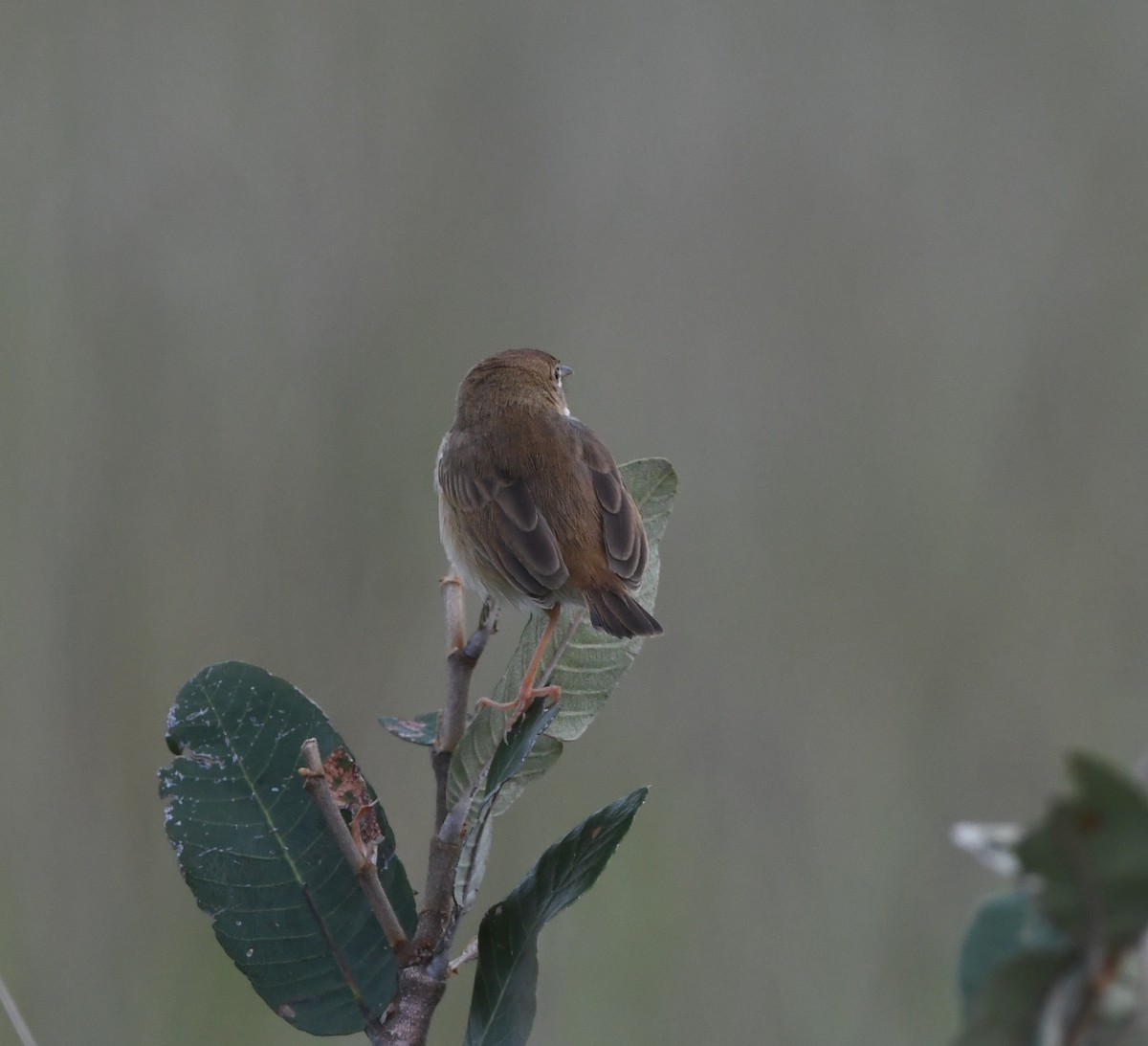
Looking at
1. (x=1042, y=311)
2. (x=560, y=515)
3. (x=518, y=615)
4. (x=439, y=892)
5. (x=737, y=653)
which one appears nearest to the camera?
(x=439, y=892)

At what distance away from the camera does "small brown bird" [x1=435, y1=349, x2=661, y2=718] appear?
304 cm

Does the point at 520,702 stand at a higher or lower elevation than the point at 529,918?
higher

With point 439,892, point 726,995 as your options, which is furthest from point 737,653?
point 439,892

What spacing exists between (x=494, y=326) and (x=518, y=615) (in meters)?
1.15

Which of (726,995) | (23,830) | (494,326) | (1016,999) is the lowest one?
(1016,999)

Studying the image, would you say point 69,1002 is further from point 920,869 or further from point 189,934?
point 920,869

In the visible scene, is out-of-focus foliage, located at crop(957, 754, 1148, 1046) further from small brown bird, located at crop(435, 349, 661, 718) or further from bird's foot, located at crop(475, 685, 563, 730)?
small brown bird, located at crop(435, 349, 661, 718)

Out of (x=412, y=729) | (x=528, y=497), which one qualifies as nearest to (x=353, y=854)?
(x=412, y=729)

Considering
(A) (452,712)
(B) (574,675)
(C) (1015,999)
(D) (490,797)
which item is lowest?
(C) (1015,999)

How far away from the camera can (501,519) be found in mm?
3270

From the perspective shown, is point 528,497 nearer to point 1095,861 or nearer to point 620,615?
point 620,615

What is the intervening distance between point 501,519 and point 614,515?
277 mm

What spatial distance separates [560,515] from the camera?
3.26 metres

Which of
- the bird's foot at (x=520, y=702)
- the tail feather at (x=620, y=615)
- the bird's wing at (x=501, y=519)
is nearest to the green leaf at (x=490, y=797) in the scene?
the bird's foot at (x=520, y=702)
